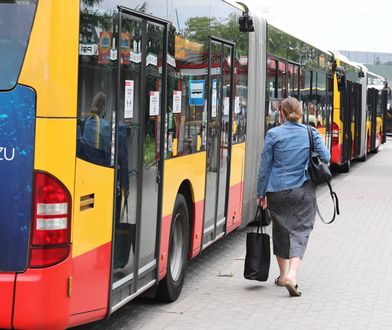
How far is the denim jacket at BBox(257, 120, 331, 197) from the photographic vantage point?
8102mm

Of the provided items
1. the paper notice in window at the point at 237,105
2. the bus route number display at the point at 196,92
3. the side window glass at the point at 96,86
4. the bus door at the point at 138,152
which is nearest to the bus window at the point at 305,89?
the paper notice in window at the point at 237,105

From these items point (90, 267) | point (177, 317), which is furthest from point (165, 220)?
point (90, 267)

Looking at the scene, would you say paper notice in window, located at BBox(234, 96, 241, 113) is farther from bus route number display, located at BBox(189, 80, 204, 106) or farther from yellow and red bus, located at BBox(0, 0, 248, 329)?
yellow and red bus, located at BBox(0, 0, 248, 329)

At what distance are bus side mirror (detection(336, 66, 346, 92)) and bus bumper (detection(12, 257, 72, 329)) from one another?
56.5ft

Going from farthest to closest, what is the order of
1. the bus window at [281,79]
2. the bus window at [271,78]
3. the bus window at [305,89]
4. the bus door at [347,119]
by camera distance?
the bus door at [347,119]
the bus window at [305,89]
the bus window at [281,79]
the bus window at [271,78]

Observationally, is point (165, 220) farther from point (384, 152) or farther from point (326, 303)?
point (384, 152)

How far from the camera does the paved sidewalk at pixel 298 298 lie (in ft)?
23.7

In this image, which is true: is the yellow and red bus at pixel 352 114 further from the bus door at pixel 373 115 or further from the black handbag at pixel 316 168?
the black handbag at pixel 316 168

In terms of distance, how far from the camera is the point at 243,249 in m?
11.0

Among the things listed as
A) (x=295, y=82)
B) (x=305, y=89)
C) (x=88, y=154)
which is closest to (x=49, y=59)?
(x=88, y=154)

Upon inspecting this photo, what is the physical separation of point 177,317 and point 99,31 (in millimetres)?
2803

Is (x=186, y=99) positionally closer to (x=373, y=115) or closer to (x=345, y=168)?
(x=345, y=168)

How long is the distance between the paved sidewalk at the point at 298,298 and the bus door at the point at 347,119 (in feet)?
34.2

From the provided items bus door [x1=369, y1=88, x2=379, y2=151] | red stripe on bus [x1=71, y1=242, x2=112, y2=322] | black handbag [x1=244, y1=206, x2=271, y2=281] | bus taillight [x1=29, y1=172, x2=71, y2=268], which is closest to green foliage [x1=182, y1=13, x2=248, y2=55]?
black handbag [x1=244, y1=206, x2=271, y2=281]
